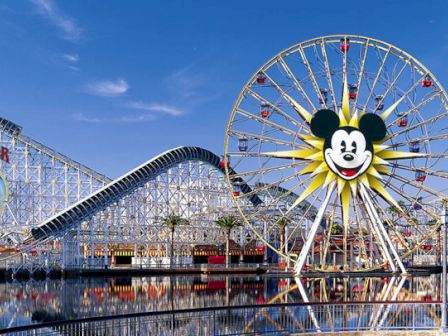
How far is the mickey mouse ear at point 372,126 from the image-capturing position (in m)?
49.4

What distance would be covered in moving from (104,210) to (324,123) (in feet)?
97.4

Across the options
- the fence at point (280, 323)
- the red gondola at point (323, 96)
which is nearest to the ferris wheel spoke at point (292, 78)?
the red gondola at point (323, 96)

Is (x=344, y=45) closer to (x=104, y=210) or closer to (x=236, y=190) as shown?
(x=236, y=190)

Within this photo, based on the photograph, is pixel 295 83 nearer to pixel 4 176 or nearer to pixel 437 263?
pixel 4 176

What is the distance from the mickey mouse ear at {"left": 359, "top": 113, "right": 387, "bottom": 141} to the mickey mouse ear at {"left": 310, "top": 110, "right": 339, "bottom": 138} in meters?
2.13

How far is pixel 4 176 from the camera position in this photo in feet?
232

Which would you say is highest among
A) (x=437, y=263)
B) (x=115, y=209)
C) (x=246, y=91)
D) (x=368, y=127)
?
(x=246, y=91)

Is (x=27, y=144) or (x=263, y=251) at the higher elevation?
(x=27, y=144)

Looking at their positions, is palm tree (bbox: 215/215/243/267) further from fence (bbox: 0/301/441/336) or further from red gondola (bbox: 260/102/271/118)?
fence (bbox: 0/301/441/336)

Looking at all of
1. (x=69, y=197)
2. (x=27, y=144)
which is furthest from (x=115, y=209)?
(x=27, y=144)

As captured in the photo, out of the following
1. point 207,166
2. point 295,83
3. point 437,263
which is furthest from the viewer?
point 437,263

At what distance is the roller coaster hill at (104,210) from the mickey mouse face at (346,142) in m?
13.3

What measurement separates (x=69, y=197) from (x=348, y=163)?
38.2 m

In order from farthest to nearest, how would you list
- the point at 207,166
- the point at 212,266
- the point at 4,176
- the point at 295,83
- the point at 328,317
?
the point at 207,166, the point at 212,266, the point at 4,176, the point at 295,83, the point at 328,317
